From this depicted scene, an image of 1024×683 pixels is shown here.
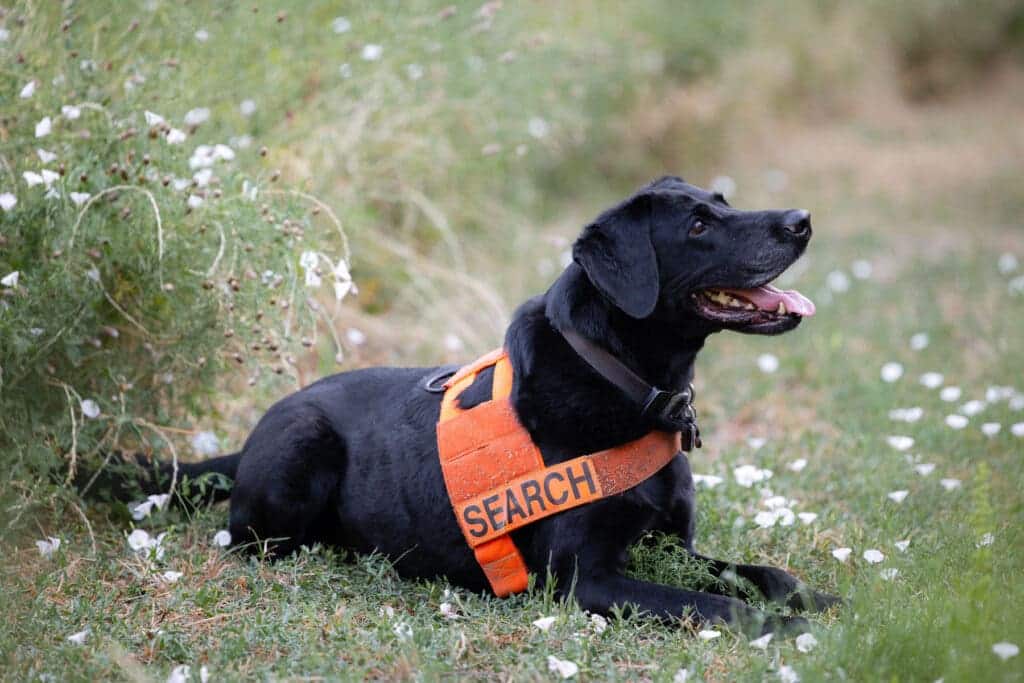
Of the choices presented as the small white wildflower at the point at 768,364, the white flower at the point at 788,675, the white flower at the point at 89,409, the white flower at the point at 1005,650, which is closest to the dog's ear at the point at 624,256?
the white flower at the point at 788,675

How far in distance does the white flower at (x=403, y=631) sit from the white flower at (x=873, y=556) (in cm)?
146

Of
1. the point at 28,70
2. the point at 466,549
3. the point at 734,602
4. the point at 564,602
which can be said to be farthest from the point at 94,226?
the point at 734,602

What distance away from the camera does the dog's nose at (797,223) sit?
3.23 metres

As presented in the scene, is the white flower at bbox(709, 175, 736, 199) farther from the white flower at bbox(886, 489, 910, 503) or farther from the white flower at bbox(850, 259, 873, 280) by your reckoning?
the white flower at bbox(886, 489, 910, 503)

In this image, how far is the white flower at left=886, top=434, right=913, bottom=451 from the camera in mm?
4449

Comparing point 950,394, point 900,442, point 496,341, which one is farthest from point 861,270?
point 900,442

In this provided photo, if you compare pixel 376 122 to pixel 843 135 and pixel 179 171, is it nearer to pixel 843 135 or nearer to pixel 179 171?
pixel 179 171

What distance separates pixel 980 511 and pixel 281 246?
8.13 ft

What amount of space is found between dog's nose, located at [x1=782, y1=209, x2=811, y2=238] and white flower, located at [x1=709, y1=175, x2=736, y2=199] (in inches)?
246

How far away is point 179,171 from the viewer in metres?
3.90

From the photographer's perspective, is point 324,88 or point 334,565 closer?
point 334,565

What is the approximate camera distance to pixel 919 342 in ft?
20.2

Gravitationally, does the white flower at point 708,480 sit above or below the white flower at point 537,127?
below

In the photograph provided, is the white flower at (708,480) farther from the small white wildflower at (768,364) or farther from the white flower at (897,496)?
the small white wildflower at (768,364)
